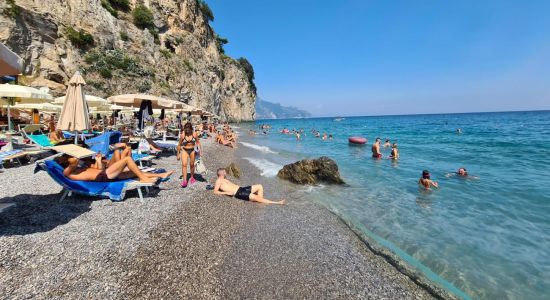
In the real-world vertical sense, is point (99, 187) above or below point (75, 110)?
below

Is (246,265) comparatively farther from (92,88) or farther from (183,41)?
(183,41)

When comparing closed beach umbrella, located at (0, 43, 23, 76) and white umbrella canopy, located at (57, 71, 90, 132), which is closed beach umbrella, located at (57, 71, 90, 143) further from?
closed beach umbrella, located at (0, 43, 23, 76)

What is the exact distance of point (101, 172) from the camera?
6.03 m

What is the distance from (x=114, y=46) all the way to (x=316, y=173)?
99.5 ft

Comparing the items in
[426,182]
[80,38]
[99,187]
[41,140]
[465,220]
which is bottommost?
[465,220]

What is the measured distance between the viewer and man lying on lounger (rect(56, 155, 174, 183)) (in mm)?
5582

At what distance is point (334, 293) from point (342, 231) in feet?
7.23

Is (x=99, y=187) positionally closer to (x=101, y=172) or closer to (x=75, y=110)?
(x=101, y=172)

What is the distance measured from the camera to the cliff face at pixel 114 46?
20.7 m

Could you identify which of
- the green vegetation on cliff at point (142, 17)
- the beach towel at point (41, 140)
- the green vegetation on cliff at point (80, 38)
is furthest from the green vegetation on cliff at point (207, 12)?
the beach towel at point (41, 140)

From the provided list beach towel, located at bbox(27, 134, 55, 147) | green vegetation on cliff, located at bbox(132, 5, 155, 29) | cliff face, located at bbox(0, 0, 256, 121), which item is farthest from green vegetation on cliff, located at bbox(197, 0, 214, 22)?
beach towel, located at bbox(27, 134, 55, 147)

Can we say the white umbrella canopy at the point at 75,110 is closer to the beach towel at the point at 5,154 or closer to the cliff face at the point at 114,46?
the beach towel at the point at 5,154

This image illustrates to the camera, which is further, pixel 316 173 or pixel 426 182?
pixel 316 173

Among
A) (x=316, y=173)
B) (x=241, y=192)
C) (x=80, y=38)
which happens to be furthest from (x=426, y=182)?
(x=80, y=38)
